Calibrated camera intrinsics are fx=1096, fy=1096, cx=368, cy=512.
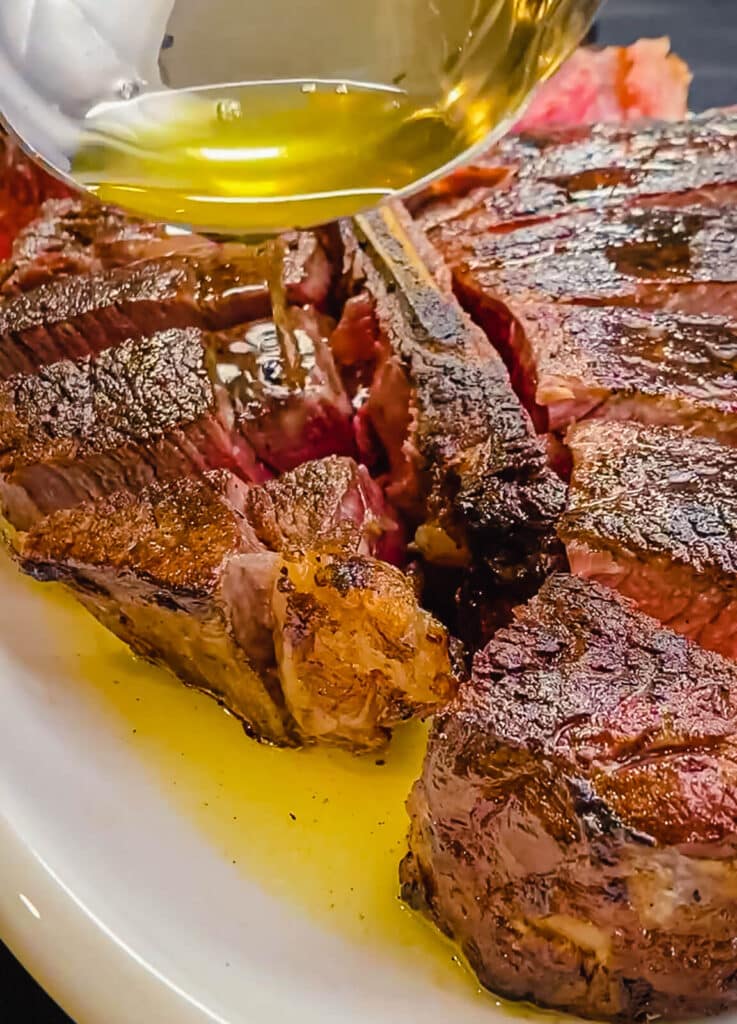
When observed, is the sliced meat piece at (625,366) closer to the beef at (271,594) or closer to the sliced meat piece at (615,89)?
the beef at (271,594)

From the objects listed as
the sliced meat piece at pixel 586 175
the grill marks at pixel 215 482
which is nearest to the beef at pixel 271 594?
the grill marks at pixel 215 482

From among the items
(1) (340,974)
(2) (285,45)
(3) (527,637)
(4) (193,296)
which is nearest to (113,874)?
(1) (340,974)

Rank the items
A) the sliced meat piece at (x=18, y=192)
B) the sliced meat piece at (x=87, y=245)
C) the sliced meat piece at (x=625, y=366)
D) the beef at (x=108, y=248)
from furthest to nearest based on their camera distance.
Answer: the sliced meat piece at (x=18, y=192) < the sliced meat piece at (x=87, y=245) < the beef at (x=108, y=248) < the sliced meat piece at (x=625, y=366)

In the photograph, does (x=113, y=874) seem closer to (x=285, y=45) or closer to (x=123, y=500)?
(x=123, y=500)

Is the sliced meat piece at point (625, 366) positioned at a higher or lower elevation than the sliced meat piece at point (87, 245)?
lower

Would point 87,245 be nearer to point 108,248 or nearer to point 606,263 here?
point 108,248

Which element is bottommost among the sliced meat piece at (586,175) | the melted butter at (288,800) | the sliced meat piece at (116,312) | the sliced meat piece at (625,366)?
the melted butter at (288,800)
